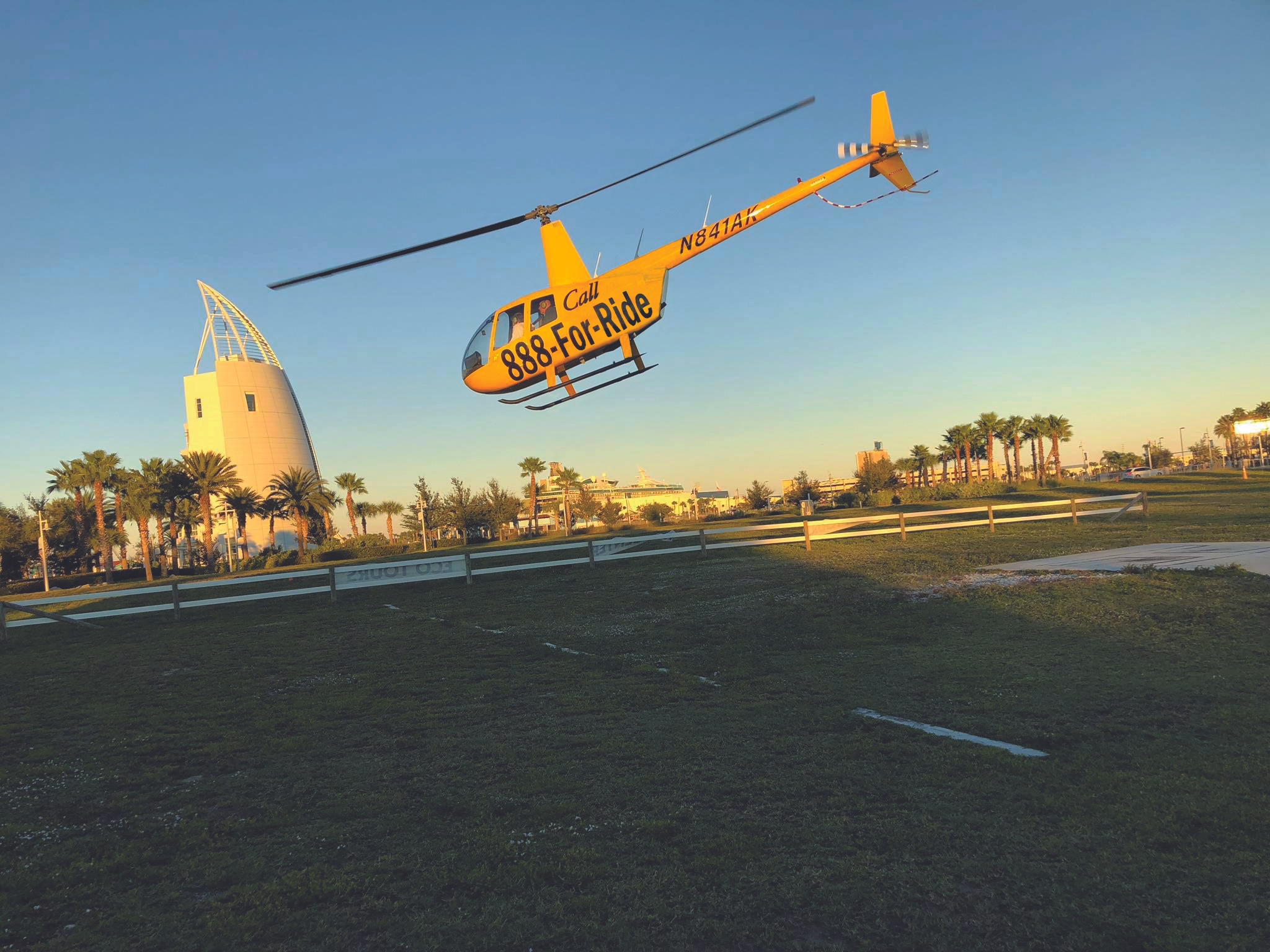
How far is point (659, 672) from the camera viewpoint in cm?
941

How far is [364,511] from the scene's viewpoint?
451ft

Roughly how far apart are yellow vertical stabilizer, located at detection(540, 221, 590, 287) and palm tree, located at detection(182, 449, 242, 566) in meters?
66.0

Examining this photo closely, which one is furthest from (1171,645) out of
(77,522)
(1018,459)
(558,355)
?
(1018,459)

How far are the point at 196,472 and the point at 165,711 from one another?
238 feet

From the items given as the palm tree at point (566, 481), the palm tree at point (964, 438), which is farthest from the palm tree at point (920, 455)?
the palm tree at point (566, 481)

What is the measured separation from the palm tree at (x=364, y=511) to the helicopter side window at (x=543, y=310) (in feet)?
401

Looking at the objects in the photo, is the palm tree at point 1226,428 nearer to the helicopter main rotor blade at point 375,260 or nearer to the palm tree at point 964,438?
the palm tree at point 964,438

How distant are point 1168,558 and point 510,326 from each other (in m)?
14.4

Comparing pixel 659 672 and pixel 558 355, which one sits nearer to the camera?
pixel 659 672

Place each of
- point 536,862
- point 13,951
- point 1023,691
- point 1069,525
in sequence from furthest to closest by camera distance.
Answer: point 1069,525, point 1023,691, point 536,862, point 13,951

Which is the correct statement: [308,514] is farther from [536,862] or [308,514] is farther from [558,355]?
[536,862]

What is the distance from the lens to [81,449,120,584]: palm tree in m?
70.8

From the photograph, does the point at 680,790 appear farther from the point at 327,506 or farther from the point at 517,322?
the point at 327,506

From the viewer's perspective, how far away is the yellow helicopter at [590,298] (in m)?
16.7
